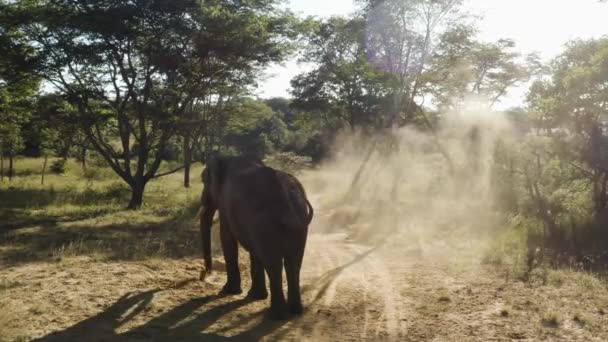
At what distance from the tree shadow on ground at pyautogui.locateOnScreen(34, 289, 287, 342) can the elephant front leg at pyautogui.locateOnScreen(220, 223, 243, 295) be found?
0.42 metres

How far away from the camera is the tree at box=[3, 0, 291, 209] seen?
15188 mm

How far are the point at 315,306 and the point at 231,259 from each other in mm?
1423

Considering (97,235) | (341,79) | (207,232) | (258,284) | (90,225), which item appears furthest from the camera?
(341,79)

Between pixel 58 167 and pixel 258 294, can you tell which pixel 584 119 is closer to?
pixel 258 294

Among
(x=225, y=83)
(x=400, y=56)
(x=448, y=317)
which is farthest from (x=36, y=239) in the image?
(x=400, y=56)

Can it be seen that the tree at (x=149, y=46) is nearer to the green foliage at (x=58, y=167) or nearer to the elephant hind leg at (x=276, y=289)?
the elephant hind leg at (x=276, y=289)

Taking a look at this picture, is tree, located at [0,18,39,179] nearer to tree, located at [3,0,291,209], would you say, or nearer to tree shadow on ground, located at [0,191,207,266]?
tree, located at [3,0,291,209]

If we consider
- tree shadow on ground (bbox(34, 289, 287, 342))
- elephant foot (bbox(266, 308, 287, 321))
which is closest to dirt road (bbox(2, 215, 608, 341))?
tree shadow on ground (bbox(34, 289, 287, 342))

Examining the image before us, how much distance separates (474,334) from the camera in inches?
225

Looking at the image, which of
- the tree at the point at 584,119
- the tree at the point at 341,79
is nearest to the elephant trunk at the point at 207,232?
the tree at the point at 584,119

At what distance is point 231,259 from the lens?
734 cm

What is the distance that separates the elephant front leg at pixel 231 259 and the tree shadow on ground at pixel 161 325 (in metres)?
0.42

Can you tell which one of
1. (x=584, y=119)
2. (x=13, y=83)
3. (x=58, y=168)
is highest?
(x=13, y=83)

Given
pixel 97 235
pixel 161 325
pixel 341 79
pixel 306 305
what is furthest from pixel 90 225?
pixel 341 79
